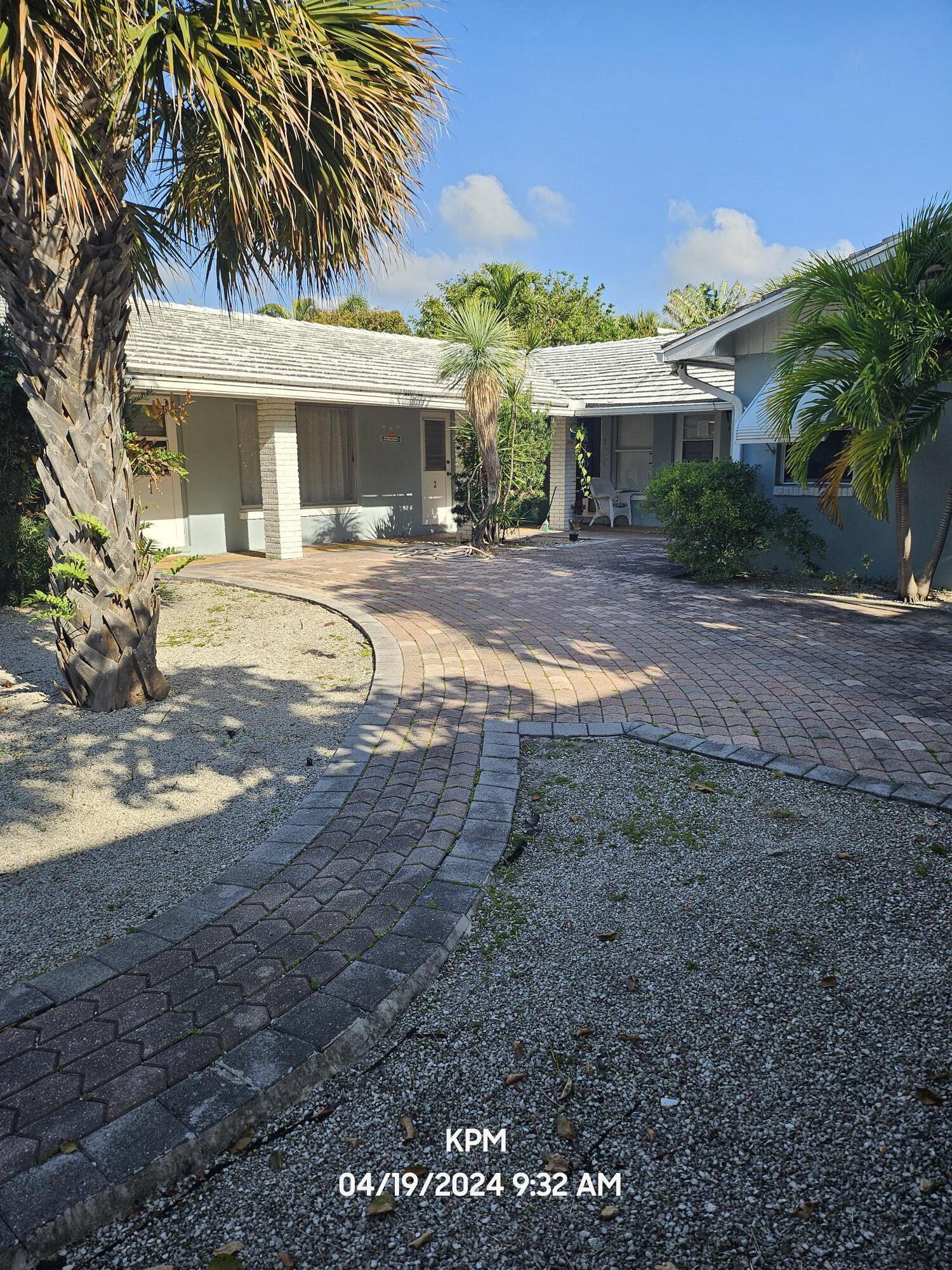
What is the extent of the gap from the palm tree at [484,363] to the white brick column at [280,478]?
3042 millimetres

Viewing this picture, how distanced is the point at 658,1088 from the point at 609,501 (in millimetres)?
18317

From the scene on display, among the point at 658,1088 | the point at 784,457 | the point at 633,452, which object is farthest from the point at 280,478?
the point at 658,1088

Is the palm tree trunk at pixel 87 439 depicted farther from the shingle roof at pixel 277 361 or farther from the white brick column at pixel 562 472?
the white brick column at pixel 562 472

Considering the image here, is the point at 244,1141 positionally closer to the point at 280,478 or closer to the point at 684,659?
the point at 684,659

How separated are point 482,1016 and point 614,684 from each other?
13.7 feet

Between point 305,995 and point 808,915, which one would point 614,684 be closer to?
point 808,915

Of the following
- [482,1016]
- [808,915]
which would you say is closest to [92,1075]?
[482,1016]

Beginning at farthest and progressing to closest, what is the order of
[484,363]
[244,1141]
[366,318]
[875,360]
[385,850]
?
[366,318] < [484,363] < [875,360] < [385,850] < [244,1141]

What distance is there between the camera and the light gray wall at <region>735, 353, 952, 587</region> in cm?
1049

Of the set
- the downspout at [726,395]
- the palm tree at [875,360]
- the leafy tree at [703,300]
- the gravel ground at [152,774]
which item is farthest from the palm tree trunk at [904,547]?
the leafy tree at [703,300]

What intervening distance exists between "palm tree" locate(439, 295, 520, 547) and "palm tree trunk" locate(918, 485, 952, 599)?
24.8 ft

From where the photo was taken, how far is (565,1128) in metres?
2.44

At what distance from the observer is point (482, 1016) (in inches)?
117

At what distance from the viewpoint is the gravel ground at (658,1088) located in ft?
6.84
